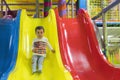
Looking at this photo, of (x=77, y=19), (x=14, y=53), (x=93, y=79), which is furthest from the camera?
(x=77, y=19)

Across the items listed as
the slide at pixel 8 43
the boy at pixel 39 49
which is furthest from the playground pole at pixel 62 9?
the boy at pixel 39 49

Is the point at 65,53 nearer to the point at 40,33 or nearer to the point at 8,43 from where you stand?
the point at 40,33

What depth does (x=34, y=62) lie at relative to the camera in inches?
106

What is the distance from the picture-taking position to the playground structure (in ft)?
8.51

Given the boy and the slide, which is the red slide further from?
the slide

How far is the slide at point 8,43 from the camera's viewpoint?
2.74 metres

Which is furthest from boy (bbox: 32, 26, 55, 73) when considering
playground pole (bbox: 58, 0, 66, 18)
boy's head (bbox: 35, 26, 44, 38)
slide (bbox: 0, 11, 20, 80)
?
playground pole (bbox: 58, 0, 66, 18)

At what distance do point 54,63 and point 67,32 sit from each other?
56 cm

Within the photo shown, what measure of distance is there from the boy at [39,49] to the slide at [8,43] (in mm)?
211

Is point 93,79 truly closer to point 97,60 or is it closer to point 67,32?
point 97,60

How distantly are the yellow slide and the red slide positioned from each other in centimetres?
9

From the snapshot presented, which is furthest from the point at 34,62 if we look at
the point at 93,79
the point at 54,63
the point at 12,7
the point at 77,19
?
the point at 12,7

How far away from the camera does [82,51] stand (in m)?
3.00

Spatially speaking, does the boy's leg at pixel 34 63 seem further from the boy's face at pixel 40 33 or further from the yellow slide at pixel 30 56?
the boy's face at pixel 40 33
